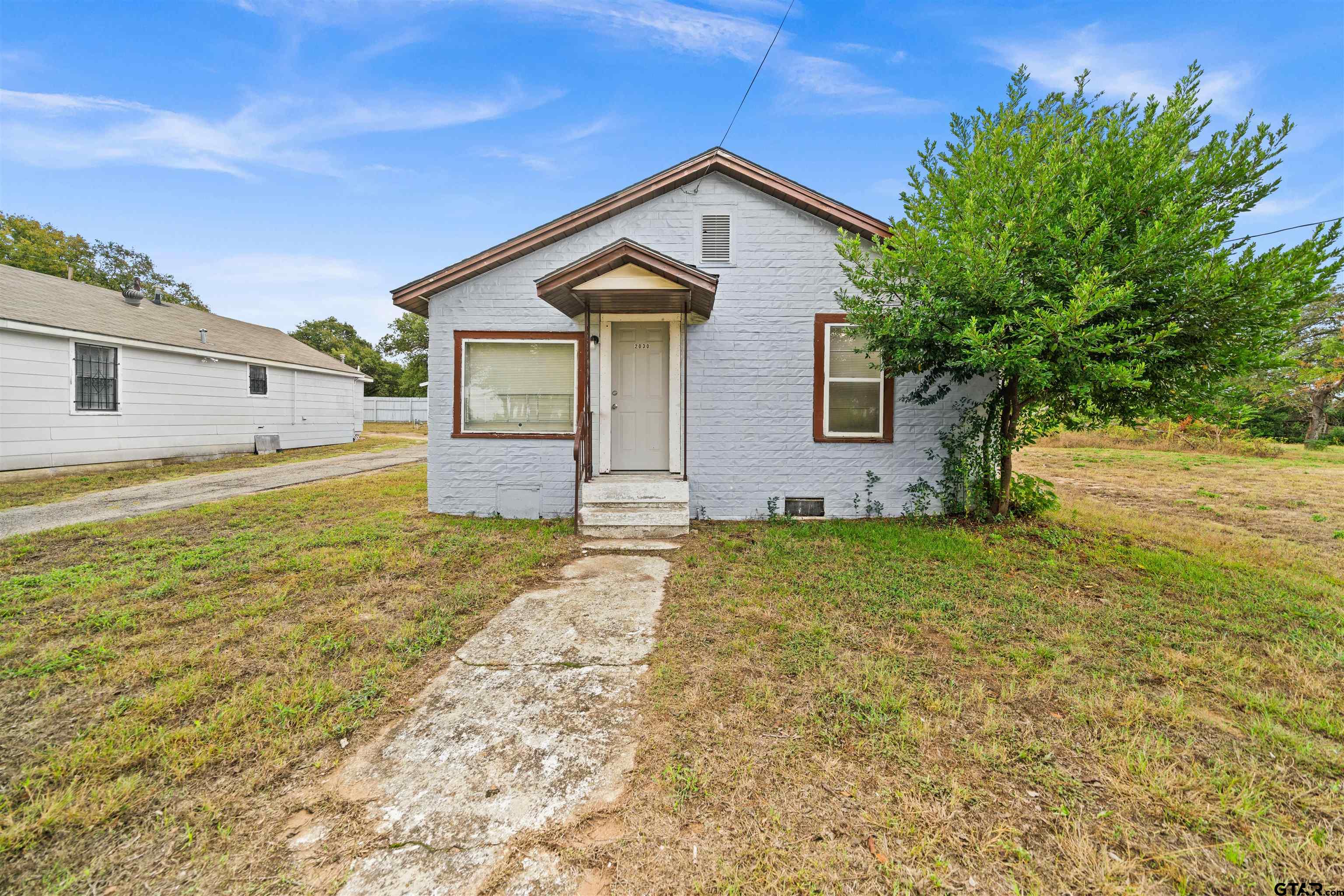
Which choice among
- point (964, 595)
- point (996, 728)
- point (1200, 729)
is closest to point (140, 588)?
point (996, 728)

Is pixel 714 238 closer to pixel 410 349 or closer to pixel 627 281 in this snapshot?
pixel 627 281

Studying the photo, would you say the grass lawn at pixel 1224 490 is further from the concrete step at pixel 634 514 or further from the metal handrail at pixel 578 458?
the metal handrail at pixel 578 458

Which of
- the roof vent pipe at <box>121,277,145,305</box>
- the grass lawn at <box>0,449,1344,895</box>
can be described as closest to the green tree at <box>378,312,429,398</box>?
the roof vent pipe at <box>121,277,145,305</box>

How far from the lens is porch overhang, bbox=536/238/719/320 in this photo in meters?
5.70

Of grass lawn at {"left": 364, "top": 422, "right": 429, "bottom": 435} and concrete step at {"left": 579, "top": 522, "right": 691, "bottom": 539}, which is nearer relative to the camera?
concrete step at {"left": 579, "top": 522, "right": 691, "bottom": 539}

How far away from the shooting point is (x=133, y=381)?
36.4ft

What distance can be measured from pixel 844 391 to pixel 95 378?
15.2 meters

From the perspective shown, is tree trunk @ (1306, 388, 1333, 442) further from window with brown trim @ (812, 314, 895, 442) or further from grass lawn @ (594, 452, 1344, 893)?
window with brown trim @ (812, 314, 895, 442)

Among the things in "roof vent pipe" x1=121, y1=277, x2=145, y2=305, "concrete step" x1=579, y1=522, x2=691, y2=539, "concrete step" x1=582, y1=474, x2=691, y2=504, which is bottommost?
"concrete step" x1=579, y1=522, x2=691, y2=539

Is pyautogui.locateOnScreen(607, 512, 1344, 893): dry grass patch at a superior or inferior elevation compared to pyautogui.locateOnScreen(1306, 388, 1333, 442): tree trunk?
inferior

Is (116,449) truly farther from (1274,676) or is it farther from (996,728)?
(1274,676)

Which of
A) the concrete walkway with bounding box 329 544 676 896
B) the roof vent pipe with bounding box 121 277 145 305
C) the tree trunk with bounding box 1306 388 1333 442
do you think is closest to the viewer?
the concrete walkway with bounding box 329 544 676 896

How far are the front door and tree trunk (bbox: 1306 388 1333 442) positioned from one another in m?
30.7

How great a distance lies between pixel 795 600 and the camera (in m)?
4.02
